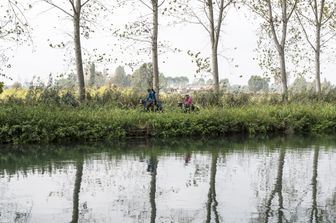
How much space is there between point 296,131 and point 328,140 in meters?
Result: 3.66

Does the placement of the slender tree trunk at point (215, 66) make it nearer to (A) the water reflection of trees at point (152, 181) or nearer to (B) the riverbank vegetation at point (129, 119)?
(B) the riverbank vegetation at point (129, 119)

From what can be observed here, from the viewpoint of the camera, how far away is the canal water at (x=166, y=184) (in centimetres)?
889

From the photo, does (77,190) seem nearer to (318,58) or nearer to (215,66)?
(215,66)

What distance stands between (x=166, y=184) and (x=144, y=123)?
32.9 ft

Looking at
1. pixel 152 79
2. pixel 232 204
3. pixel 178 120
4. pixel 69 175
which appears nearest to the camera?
pixel 232 204

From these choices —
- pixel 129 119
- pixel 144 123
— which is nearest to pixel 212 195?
pixel 129 119

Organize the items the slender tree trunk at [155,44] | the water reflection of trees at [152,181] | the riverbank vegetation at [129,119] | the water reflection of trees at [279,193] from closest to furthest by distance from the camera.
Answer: the water reflection of trees at [279,193]
the water reflection of trees at [152,181]
the riverbank vegetation at [129,119]
the slender tree trunk at [155,44]

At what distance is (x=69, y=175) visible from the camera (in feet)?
41.1

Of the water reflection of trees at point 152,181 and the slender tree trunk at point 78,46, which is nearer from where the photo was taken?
the water reflection of trees at point 152,181

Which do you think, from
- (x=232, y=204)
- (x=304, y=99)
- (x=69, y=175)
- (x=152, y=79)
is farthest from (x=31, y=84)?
(x=232, y=204)

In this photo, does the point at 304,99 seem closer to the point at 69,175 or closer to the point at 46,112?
the point at 46,112

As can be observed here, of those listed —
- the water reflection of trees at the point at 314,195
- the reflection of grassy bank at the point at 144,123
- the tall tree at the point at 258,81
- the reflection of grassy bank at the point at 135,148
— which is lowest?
the water reflection of trees at the point at 314,195

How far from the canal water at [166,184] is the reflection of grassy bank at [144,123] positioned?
1125mm

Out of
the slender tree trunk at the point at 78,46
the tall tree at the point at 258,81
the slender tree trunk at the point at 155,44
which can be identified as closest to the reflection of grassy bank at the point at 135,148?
the slender tree trunk at the point at 78,46
